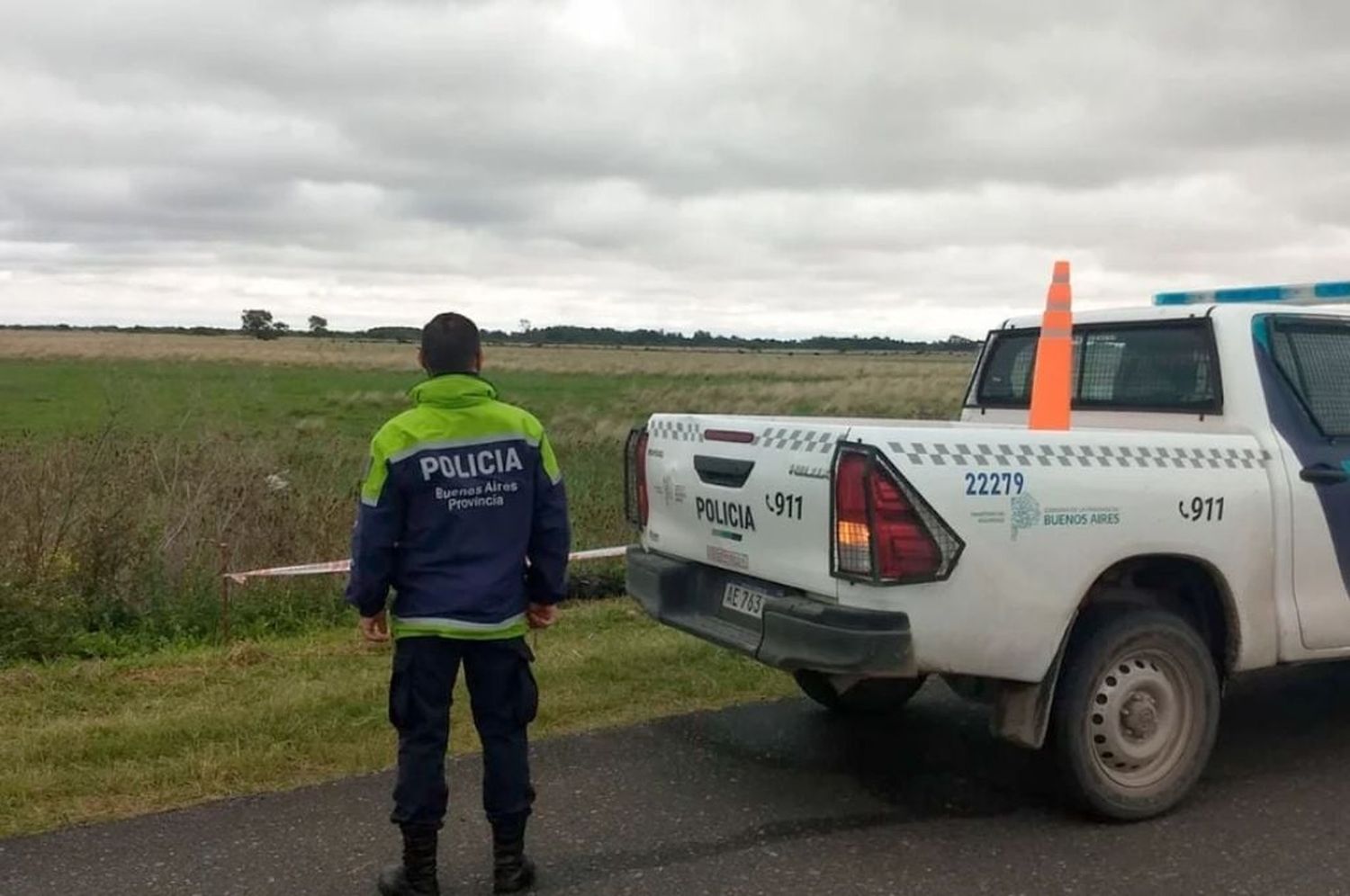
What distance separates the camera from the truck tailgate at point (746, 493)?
4.50 m

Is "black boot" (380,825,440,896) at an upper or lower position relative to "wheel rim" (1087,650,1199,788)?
lower

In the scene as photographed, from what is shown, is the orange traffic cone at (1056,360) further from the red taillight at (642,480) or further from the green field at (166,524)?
the green field at (166,524)

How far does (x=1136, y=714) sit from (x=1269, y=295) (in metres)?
3.22

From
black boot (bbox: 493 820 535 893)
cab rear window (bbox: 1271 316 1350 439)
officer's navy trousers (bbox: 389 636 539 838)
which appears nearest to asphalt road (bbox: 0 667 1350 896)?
black boot (bbox: 493 820 535 893)

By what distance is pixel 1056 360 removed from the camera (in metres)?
5.75

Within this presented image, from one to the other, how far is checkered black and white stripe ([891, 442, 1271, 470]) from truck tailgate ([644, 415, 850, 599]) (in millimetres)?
334

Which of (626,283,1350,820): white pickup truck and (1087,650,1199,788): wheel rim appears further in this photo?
(1087,650,1199,788): wheel rim

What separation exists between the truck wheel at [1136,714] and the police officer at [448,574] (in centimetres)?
203

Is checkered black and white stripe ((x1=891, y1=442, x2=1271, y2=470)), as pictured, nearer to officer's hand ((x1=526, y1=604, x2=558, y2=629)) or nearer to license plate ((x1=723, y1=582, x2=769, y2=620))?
license plate ((x1=723, y1=582, x2=769, y2=620))

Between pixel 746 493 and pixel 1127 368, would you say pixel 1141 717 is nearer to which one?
pixel 746 493

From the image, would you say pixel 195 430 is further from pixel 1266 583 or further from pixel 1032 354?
pixel 1266 583

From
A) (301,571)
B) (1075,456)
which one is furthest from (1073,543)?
(301,571)

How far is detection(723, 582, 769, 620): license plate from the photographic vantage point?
4.80 meters

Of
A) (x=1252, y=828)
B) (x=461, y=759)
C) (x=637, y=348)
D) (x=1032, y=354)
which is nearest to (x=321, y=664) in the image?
(x=461, y=759)
